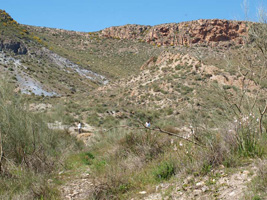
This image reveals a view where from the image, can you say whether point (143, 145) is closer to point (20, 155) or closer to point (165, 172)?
point (165, 172)

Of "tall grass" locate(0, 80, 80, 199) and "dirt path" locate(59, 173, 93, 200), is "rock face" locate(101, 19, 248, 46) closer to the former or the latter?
"tall grass" locate(0, 80, 80, 199)

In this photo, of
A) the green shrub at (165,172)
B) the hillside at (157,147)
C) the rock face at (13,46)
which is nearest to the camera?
the hillside at (157,147)

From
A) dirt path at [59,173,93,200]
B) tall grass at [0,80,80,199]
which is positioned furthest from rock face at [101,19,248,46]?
dirt path at [59,173,93,200]

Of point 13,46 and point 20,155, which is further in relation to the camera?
point 13,46

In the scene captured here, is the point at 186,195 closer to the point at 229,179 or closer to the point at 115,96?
the point at 229,179

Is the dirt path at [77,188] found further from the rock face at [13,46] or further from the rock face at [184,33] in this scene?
the rock face at [184,33]

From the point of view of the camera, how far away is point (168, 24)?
7238 centimetres

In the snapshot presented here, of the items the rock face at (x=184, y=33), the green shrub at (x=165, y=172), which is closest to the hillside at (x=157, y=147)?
the green shrub at (x=165, y=172)

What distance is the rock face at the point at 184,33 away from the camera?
59.7m

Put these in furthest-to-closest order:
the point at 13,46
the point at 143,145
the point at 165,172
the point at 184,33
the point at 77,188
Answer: the point at 184,33 → the point at 13,46 → the point at 143,145 → the point at 77,188 → the point at 165,172

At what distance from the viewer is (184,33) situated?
65375 millimetres

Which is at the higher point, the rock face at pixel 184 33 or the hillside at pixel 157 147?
the rock face at pixel 184 33

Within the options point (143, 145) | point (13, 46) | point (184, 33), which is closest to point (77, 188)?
point (143, 145)

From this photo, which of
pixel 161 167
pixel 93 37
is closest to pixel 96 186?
pixel 161 167
